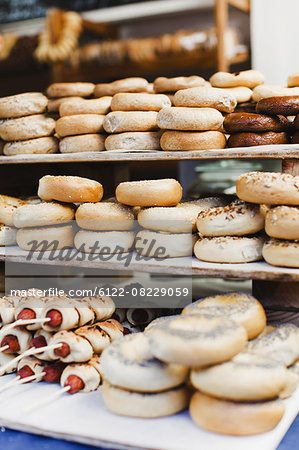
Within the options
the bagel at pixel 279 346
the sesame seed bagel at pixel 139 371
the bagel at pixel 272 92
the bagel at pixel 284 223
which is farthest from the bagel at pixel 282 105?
the sesame seed bagel at pixel 139 371

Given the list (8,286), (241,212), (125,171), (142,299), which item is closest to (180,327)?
(241,212)

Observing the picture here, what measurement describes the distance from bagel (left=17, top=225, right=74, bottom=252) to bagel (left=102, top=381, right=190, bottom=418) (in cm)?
86

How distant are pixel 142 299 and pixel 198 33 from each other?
295 centimetres

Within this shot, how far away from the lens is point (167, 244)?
2.16 metres

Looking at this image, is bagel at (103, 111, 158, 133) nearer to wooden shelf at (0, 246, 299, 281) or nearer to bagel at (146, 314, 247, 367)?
wooden shelf at (0, 246, 299, 281)

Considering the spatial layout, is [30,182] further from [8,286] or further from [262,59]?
[262,59]

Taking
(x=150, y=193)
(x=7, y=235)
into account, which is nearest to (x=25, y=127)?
(x=7, y=235)

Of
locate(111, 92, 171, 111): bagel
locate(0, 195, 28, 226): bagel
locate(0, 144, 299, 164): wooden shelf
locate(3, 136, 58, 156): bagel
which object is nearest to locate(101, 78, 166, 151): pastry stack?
locate(111, 92, 171, 111): bagel

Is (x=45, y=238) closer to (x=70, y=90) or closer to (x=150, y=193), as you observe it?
(x=150, y=193)

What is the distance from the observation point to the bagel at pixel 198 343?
1.52 m

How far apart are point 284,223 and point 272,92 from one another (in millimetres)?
833

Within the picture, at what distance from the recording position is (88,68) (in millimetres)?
5133

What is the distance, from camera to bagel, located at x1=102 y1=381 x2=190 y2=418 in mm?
1662

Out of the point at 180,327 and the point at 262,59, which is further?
the point at 262,59
